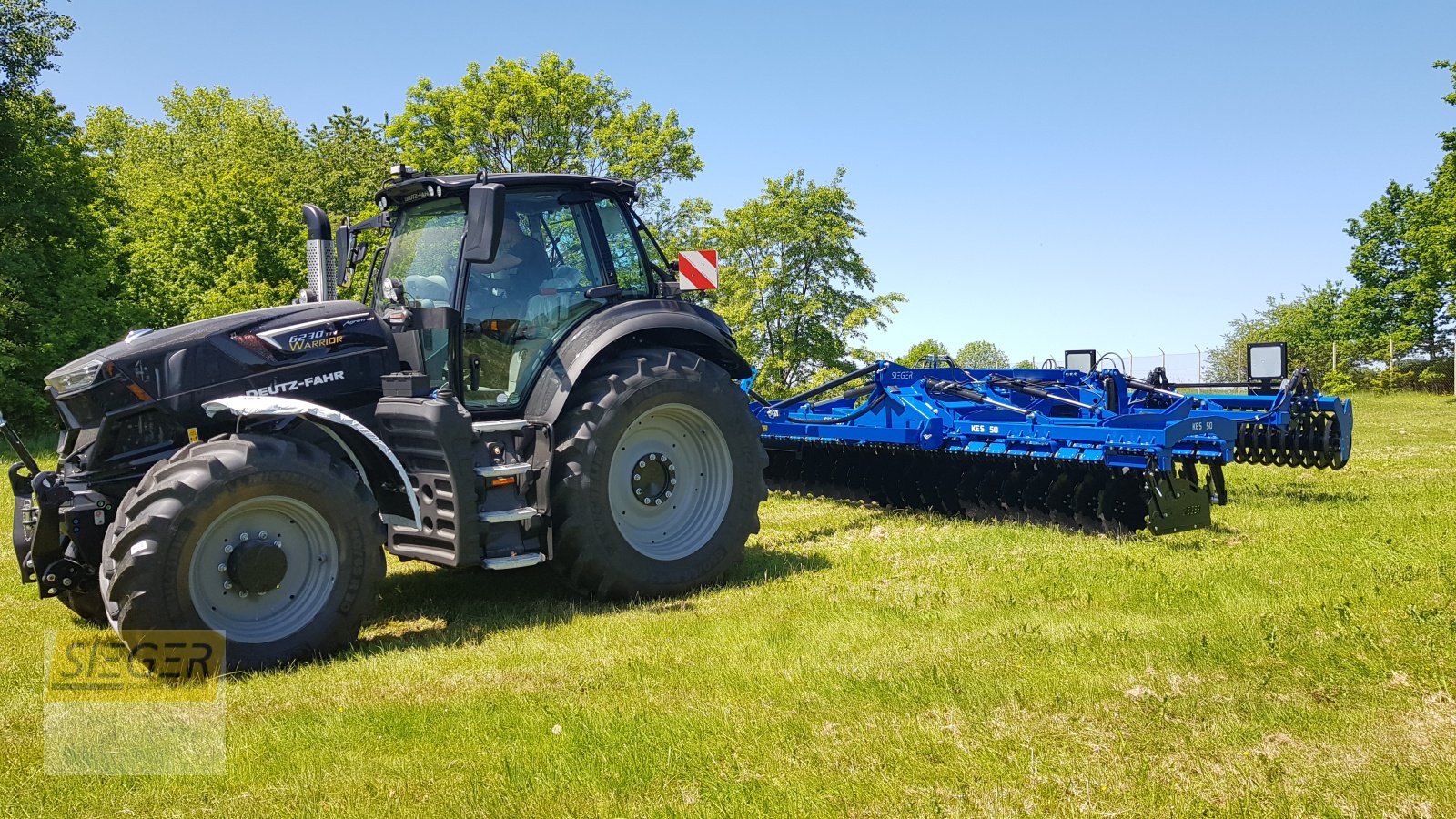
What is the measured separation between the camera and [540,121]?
27.4 m

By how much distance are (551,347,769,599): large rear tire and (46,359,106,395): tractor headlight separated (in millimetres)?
2146

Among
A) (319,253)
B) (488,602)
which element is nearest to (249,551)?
(488,602)

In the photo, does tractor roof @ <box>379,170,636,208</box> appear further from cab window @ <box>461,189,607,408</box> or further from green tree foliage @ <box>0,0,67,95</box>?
green tree foliage @ <box>0,0,67,95</box>

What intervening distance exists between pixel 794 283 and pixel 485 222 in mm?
17972

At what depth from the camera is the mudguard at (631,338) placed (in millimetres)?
5824

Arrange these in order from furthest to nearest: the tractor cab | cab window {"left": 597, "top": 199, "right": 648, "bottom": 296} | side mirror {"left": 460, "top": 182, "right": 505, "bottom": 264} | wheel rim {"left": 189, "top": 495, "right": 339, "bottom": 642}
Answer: cab window {"left": 597, "top": 199, "right": 648, "bottom": 296}
the tractor cab
side mirror {"left": 460, "top": 182, "right": 505, "bottom": 264}
wheel rim {"left": 189, "top": 495, "right": 339, "bottom": 642}

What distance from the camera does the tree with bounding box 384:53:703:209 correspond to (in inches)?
1049

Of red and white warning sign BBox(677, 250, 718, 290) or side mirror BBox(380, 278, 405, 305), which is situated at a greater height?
red and white warning sign BBox(677, 250, 718, 290)

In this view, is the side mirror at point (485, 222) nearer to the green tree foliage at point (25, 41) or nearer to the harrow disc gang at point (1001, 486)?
the harrow disc gang at point (1001, 486)

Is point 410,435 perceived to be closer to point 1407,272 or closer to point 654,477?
point 654,477

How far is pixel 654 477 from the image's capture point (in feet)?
20.8

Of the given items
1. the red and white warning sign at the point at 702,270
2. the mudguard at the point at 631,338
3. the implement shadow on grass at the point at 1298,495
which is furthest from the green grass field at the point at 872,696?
the red and white warning sign at the point at 702,270

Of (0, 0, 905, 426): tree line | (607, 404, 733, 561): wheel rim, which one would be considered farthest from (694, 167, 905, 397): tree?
(607, 404, 733, 561): wheel rim

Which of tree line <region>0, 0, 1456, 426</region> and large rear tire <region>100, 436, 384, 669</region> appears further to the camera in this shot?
tree line <region>0, 0, 1456, 426</region>
